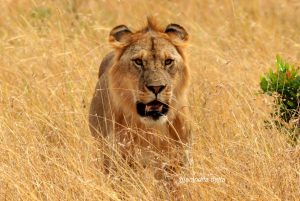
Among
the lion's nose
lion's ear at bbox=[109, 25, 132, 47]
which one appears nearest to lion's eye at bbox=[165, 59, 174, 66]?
the lion's nose

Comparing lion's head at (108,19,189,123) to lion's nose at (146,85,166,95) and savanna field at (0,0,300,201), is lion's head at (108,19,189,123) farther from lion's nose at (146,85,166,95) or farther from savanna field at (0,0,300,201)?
savanna field at (0,0,300,201)

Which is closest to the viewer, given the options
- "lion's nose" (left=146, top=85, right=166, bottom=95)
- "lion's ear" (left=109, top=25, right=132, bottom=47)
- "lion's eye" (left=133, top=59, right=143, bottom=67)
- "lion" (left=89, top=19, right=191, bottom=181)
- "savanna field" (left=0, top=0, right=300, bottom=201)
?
"savanna field" (left=0, top=0, right=300, bottom=201)

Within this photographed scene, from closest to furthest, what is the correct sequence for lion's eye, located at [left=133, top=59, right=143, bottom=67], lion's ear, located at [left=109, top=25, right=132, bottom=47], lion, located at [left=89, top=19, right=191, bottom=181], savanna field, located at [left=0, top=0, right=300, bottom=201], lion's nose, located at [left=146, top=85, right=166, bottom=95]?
savanna field, located at [left=0, top=0, right=300, bottom=201]
lion's nose, located at [left=146, top=85, right=166, bottom=95]
lion, located at [left=89, top=19, right=191, bottom=181]
lion's eye, located at [left=133, top=59, right=143, bottom=67]
lion's ear, located at [left=109, top=25, right=132, bottom=47]

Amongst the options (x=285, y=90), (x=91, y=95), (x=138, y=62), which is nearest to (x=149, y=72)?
(x=138, y=62)

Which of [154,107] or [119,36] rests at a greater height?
[119,36]

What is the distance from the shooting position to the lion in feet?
18.0

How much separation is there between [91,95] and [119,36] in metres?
1.67

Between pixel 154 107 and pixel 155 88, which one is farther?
pixel 154 107

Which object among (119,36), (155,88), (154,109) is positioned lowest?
(154,109)

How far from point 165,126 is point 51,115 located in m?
1.51

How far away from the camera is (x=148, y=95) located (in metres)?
5.40

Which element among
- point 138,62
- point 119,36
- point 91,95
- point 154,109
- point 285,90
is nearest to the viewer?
point 154,109

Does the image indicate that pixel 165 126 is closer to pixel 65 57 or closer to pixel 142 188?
pixel 142 188

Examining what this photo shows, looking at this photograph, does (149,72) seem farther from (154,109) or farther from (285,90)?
(285,90)
